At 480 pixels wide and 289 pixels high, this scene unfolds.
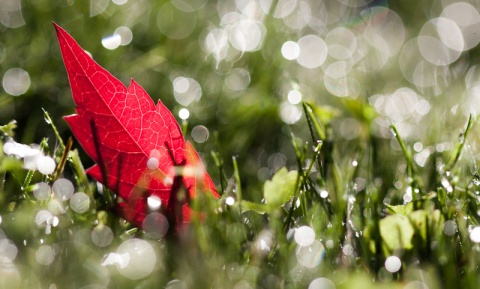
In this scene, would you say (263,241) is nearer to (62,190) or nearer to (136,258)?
(136,258)

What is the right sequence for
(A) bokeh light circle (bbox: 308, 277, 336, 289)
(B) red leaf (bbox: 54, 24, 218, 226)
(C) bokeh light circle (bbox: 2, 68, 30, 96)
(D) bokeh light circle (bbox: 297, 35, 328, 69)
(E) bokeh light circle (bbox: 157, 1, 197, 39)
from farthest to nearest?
1. (D) bokeh light circle (bbox: 297, 35, 328, 69)
2. (E) bokeh light circle (bbox: 157, 1, 197, 39)
3. (C) bokeh light circle (bbox: 2, 68, 30, 96)
4. (B) red leaf (bbox: 54, 24, 218, 226)
5. (A) bokeh light circle (bbox: 308, 277, 336, 289)

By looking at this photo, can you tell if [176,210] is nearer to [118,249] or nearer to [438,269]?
[118,249]

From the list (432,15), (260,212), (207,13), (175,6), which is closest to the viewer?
(260,212)

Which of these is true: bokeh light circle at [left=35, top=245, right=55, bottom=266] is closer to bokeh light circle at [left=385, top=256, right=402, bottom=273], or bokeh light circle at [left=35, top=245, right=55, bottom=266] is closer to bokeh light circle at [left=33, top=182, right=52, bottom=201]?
bokeh light circle at [left=33, top=182, right=52, bottom=201]

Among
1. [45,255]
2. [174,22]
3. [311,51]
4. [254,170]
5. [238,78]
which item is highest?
[311,51]

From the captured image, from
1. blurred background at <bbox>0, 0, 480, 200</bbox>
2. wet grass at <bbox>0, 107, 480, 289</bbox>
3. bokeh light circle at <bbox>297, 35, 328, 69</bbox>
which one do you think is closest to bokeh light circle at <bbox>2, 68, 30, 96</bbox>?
blurred background at <bbox>0, 0, 480, 200</bbox>

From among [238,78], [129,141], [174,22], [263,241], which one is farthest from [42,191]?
[174,22]

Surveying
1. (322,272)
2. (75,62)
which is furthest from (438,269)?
(75,62)
